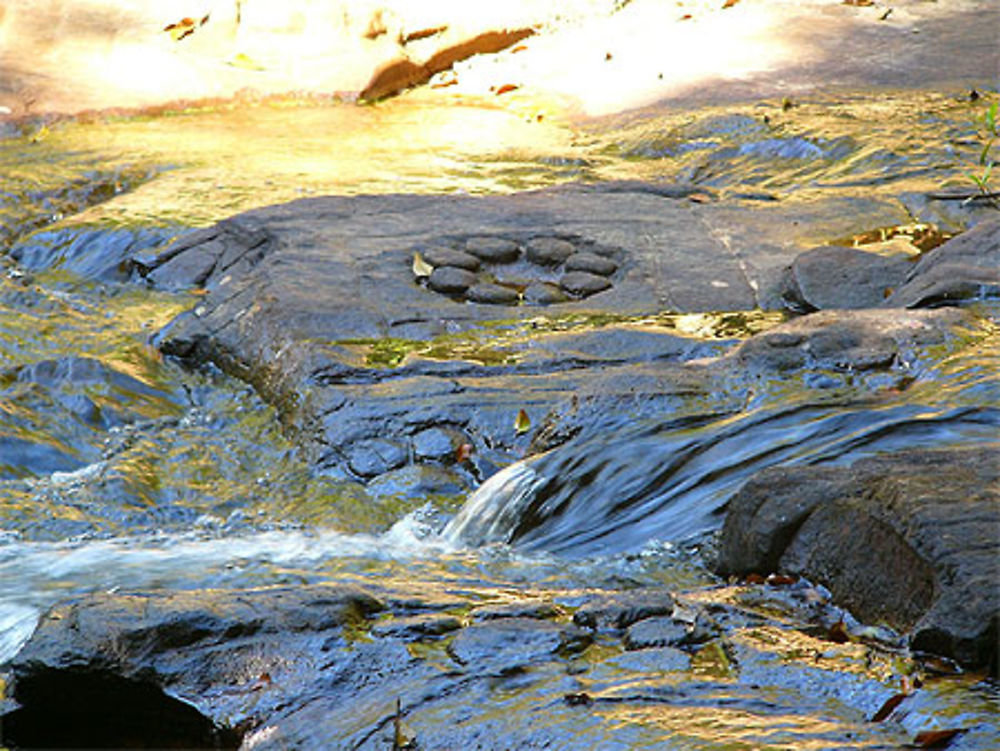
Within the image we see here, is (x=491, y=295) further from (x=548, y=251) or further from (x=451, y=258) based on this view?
(x=548, y=251)

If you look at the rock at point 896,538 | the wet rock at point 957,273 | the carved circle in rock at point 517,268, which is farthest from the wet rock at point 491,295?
the rock at point 896,538

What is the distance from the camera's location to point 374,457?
5.14 metres

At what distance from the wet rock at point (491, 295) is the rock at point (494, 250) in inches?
16.9

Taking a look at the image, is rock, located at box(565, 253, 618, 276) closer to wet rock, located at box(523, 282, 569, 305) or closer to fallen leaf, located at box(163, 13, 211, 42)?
wet rock, located at box(523, 282, 569, 305)

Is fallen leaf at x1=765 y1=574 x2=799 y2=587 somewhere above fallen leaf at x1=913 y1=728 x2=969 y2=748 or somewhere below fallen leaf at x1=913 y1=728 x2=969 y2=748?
below

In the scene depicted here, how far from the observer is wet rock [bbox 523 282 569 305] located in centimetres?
646

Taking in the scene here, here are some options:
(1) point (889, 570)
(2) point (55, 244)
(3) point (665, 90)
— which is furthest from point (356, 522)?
(3) point (665, 90)

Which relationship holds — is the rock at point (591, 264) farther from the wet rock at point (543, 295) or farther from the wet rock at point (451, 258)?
the wet rock at point (451, 258)

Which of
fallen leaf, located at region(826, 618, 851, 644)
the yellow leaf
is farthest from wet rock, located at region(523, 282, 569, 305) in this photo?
the yellow leaf

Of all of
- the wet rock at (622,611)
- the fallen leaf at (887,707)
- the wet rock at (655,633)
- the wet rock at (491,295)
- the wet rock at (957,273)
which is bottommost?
the wet rock at (491,295)

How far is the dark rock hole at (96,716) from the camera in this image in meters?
2.96

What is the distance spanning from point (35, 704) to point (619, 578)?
1.65 meters

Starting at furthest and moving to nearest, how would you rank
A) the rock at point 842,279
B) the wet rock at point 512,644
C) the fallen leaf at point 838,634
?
the rock at point 842,279 < the fallen leaf at point 838,634 < the wet rock at point 512,644

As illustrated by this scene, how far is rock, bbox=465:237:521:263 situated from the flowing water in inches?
→ 61.8
